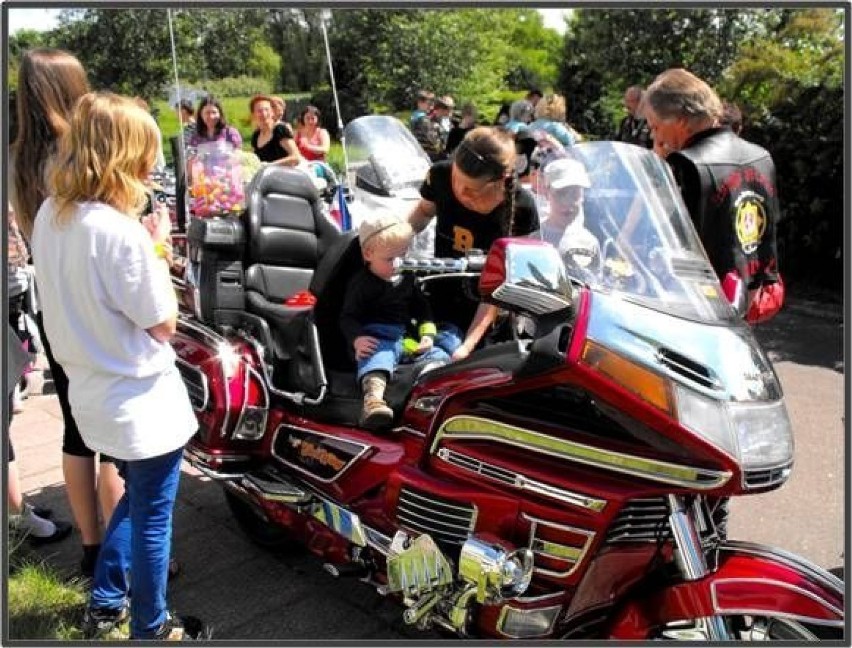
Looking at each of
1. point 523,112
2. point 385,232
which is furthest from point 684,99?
point 523,112

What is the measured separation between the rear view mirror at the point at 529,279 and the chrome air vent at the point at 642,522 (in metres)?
0.55

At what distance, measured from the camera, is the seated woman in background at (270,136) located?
24.0ft

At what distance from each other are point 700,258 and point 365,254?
3.57 feet

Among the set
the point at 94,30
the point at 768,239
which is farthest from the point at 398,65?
the point at 768,239

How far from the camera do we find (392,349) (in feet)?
8.83

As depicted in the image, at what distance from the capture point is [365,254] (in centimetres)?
274

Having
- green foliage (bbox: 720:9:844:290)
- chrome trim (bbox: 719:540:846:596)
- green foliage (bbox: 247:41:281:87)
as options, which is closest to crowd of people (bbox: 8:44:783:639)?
chrome trim (bbox: 719:540:846:596)

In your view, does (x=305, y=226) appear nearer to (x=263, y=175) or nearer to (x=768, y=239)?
(x=263, y=175)

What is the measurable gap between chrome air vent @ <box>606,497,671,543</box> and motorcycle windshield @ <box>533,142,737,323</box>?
19.2 inches

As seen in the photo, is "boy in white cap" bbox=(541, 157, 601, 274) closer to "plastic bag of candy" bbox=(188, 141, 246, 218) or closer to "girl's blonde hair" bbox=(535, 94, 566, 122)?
"plastic bag of candy" bbox=(188, 141, 246, 218)

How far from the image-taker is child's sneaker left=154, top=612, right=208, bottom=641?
8.28ft

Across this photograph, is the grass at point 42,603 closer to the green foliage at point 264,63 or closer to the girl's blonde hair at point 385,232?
the girl's blonde hair at point 385,232

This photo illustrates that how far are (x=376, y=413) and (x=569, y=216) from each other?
0.83 metres

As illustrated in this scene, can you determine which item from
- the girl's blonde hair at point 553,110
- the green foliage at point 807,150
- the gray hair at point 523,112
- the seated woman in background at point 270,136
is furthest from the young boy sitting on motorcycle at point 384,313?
the gray hair at point 523,112
